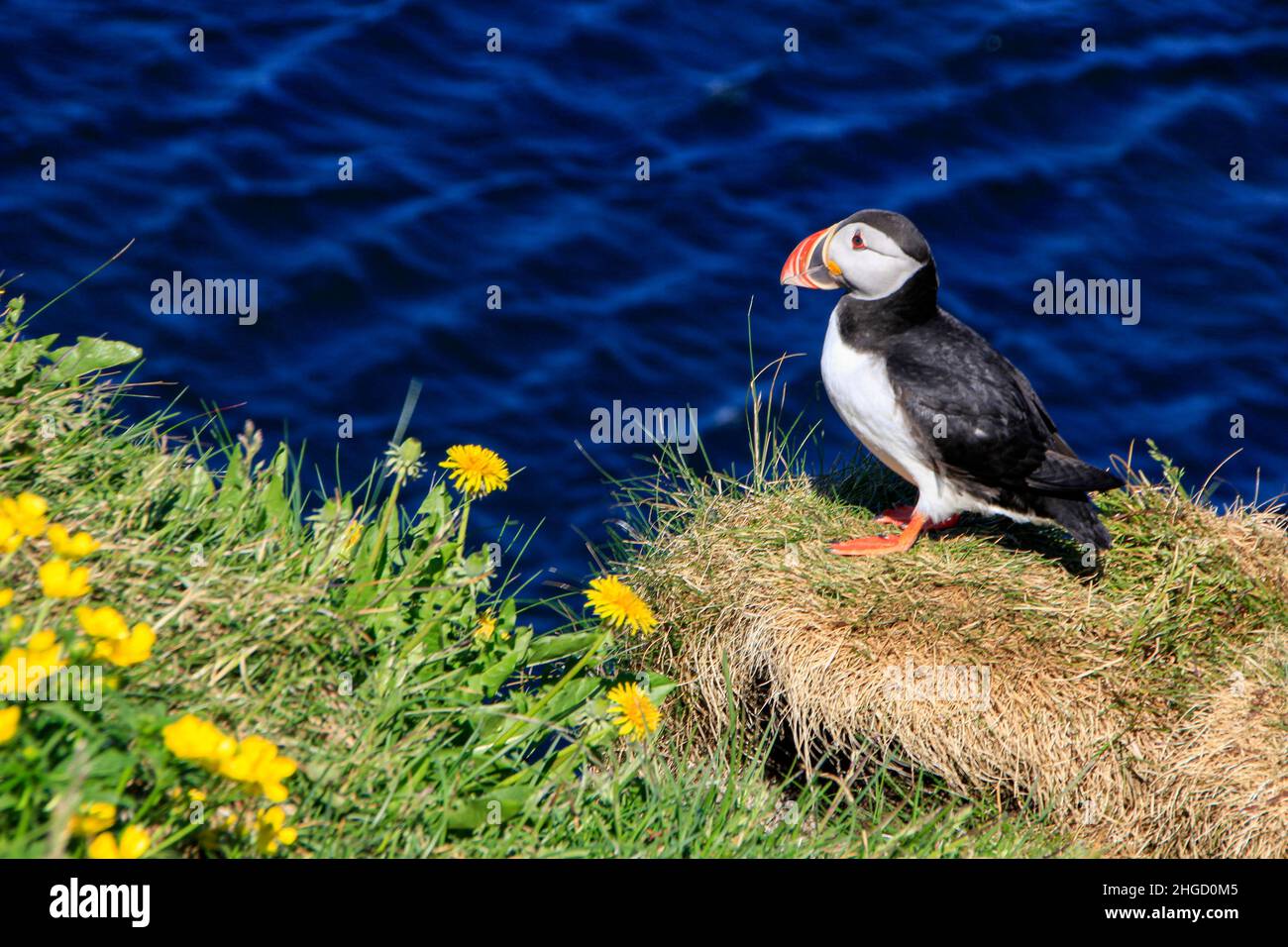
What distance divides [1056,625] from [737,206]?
5143 millimetres

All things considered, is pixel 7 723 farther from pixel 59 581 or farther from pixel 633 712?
pixel 633 712

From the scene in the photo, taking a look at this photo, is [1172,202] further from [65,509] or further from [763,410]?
[65,509]

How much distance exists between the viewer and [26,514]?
111 inches

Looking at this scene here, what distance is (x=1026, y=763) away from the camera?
174 inches

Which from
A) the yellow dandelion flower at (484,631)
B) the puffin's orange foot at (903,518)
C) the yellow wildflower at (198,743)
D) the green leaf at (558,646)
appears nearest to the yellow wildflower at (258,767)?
the yellow wildflower at (198,743)

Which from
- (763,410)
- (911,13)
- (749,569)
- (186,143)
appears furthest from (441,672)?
(911,13)

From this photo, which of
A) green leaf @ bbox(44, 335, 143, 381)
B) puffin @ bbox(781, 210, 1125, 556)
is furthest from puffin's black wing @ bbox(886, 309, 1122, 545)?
green leaf @ bbox(44, 335, 143, 381)

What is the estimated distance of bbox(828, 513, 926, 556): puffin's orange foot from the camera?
4.96 meters

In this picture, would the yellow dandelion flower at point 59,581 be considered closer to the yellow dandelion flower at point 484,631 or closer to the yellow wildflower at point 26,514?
the yellow wildflower at point 26,514

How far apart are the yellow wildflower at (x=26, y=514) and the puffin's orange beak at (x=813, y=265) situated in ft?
10.0

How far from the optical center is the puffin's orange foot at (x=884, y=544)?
195 inches

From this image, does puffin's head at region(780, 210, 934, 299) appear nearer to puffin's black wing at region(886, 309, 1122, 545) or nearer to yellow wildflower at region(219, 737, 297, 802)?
puffin's black wing at region(886, 309, 1122, 545)

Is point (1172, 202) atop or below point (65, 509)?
atop
